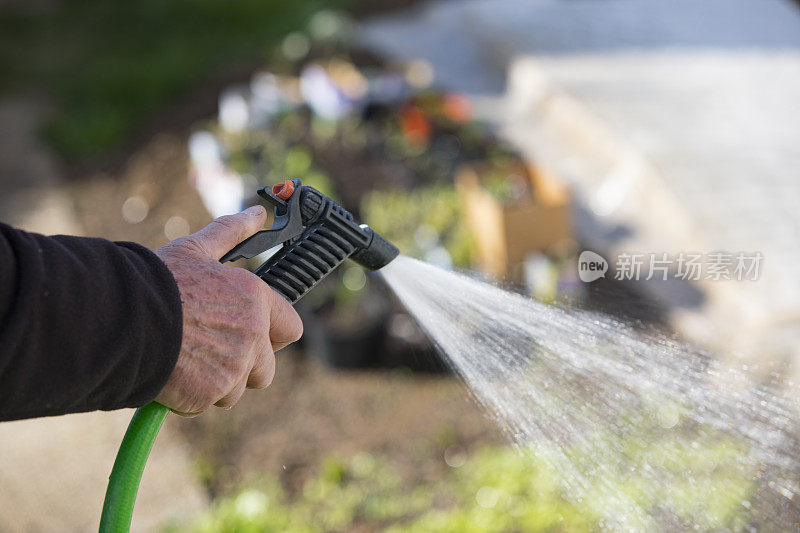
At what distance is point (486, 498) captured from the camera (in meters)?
2.77

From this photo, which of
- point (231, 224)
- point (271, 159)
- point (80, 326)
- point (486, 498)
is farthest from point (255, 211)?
point (271, 159)

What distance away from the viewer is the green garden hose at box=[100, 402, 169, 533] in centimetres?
134

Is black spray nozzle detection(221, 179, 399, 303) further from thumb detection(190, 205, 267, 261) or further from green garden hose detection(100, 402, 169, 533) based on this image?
green garden hose detection(100, 402, 169, 533)

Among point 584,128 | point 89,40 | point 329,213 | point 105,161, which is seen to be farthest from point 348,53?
A: point 329,213

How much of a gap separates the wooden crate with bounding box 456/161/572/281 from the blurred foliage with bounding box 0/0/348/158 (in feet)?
12.7

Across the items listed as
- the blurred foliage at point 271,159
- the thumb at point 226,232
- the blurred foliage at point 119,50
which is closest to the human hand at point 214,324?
the thumb at point 226,232

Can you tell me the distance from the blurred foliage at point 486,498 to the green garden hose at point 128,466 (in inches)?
60.1

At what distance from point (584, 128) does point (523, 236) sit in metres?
1.49

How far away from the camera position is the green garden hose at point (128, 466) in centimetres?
134

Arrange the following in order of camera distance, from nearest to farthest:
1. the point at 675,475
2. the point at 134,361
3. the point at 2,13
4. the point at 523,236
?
the point at 134,361 < the point at 675,475 < the point at 523,236 < the point at 2,13

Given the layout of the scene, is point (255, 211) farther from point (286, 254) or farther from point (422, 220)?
point (422, 220)

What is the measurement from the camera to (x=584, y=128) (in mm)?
4977

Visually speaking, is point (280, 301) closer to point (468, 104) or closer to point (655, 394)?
point (655, 394)

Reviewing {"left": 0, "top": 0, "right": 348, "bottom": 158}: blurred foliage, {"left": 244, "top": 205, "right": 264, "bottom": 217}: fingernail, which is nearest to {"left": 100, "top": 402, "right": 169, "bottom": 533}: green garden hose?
{"left": 244, "top": 205, "right": 264, "bottom": 217}: fingernail
